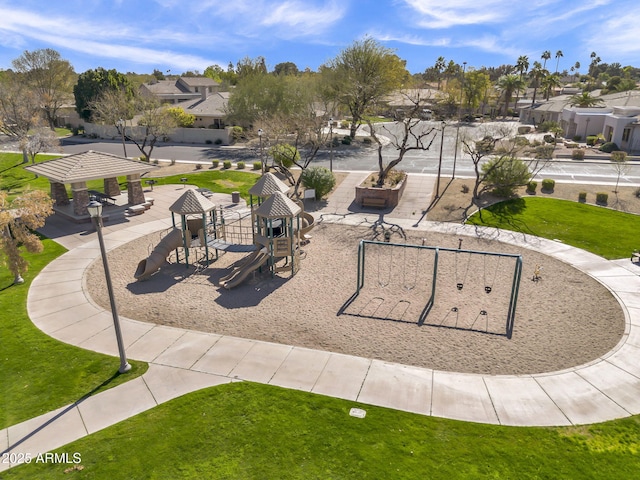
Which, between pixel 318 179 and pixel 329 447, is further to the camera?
pixel 318 179

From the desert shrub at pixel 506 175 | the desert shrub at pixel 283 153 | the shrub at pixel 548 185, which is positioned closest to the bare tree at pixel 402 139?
the desert shrub at pixel 506 175

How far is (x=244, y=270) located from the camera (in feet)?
59.8

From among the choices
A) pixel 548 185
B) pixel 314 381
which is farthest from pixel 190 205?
pixel 548 185

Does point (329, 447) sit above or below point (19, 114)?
below

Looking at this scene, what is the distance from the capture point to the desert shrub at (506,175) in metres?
29.1

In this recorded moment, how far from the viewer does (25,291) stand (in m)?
17.2

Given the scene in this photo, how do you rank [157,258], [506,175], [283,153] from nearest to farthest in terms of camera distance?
[157,258] < [506,175] < [283,153]

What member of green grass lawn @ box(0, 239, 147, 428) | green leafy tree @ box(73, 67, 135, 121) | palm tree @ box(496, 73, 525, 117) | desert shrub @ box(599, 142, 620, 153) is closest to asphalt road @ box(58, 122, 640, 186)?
desert shrub @ box(599, 142, 620, 153)

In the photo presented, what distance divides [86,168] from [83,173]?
0.56 meters

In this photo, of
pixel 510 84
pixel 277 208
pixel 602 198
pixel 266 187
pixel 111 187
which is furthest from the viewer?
pixel 510 84

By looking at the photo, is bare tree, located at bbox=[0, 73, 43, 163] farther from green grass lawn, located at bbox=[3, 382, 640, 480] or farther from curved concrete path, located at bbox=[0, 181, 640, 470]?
green grass lawn, located at bbox=[3, 382, 640, 480]

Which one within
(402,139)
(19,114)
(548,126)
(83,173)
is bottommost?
(83,173)

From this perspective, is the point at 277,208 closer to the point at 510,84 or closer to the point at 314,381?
the point at 314,381

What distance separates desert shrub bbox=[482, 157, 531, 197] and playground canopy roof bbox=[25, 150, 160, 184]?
77.7 feet
